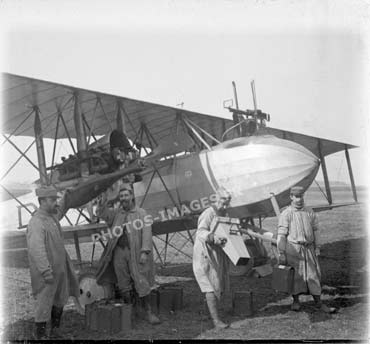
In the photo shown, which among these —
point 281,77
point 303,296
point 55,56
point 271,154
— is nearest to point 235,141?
point 271,154

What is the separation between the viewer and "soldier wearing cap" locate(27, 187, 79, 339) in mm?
5273

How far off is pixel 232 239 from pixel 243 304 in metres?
1.18

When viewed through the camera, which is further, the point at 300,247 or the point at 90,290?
the point at 90,290

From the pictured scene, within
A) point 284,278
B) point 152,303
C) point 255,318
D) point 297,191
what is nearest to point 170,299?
point 152,303

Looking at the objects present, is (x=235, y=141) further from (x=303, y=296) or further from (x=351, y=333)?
(x=351, y=333)

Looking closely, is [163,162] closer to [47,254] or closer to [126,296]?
[126,296]

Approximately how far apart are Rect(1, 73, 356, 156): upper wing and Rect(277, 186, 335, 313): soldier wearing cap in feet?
9.65

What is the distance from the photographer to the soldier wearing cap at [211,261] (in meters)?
5.82

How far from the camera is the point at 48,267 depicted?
5.26 m

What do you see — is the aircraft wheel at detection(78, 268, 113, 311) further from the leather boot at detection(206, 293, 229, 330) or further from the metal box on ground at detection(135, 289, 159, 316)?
the leather boot at detection(206, 293, 229, 330)

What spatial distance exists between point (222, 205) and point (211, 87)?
416 centimetres

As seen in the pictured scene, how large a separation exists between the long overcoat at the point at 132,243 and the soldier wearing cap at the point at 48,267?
547 millimetres

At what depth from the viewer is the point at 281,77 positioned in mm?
8609

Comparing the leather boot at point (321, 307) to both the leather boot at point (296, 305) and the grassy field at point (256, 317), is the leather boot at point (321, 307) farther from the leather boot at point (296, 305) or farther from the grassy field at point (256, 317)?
the leather boot at point (296, 305)
